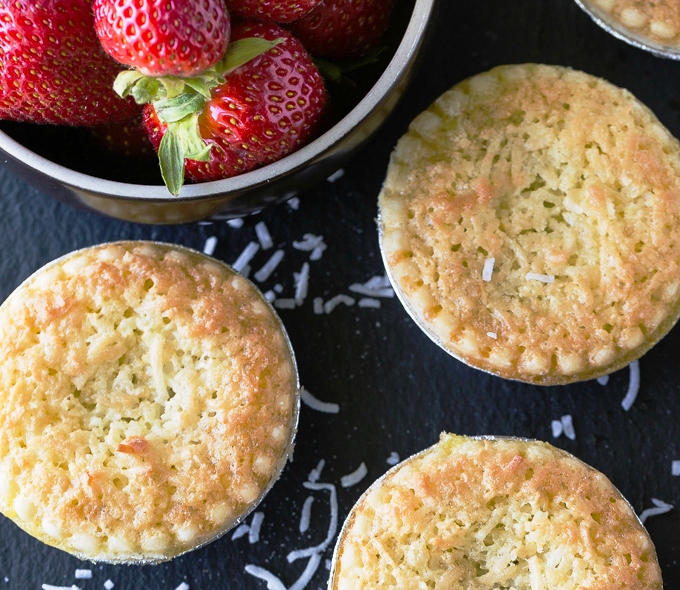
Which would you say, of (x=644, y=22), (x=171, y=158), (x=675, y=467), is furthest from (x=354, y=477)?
(x=644, y=22)

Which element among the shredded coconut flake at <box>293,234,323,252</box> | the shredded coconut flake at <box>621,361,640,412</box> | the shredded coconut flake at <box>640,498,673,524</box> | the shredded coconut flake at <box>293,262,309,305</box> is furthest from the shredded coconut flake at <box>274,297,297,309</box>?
the shredded coconut flake at <box>640,498,673,524</box>

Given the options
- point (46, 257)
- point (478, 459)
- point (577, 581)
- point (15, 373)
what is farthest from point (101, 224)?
point (577, 581)

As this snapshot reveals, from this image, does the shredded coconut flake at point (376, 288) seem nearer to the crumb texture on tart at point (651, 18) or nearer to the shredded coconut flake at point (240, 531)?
the shredded coconut flake at point (240, 531)

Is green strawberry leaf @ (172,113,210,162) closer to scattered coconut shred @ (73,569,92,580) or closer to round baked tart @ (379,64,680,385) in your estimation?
round baked tart @ (379,64,680,385)

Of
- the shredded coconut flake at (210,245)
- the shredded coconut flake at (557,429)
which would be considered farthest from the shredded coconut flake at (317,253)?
the shredded coconut flake at (557,429)

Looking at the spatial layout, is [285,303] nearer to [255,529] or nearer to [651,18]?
[255,529]
